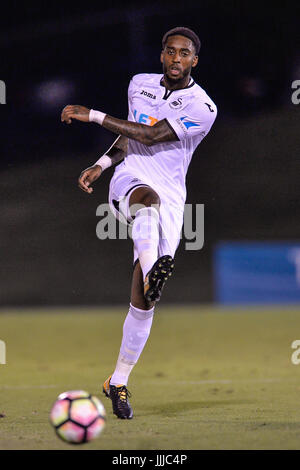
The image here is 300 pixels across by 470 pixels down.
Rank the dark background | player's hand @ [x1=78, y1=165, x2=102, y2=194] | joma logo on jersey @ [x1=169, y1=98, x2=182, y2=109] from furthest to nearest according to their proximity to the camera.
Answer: the dark background < joma logo on jersey @ [x1=169, y1=98, x2=182, y2=109] < player's hand @ [x1=78, y1=165, x2=102, y2=194]

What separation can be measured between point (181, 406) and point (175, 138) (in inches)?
76.3

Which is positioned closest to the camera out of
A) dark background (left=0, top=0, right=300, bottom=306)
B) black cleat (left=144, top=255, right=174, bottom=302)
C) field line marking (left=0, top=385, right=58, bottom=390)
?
black cleat (left=144, top=255, right=174, bottom=302)

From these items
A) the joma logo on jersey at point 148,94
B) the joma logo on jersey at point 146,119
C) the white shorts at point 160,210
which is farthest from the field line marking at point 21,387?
the joma logo on jersey at point 148,94

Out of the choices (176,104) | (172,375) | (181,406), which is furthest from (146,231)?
(172,375)

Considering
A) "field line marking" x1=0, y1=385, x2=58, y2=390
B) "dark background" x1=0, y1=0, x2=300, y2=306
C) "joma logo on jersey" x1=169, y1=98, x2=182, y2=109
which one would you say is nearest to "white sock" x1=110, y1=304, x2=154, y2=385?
"joma logo on jersey" x1=169, y1=98, x2=182, y2=109

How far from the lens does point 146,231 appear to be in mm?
5047

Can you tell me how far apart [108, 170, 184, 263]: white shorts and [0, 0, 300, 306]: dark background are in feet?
14.4

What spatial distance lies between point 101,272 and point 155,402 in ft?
25.5

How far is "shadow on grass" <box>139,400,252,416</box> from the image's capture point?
17.5 feet

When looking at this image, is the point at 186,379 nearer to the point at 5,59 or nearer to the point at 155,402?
the point at 155,402

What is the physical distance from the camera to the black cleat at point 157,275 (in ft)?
15.0

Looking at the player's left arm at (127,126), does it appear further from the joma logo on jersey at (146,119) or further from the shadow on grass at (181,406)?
the shadow on grass at (181,406)

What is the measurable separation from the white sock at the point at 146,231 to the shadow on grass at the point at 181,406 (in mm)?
1142

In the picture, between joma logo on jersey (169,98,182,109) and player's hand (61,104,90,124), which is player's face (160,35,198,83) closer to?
joma logo on jersey (169,98,182,109)
